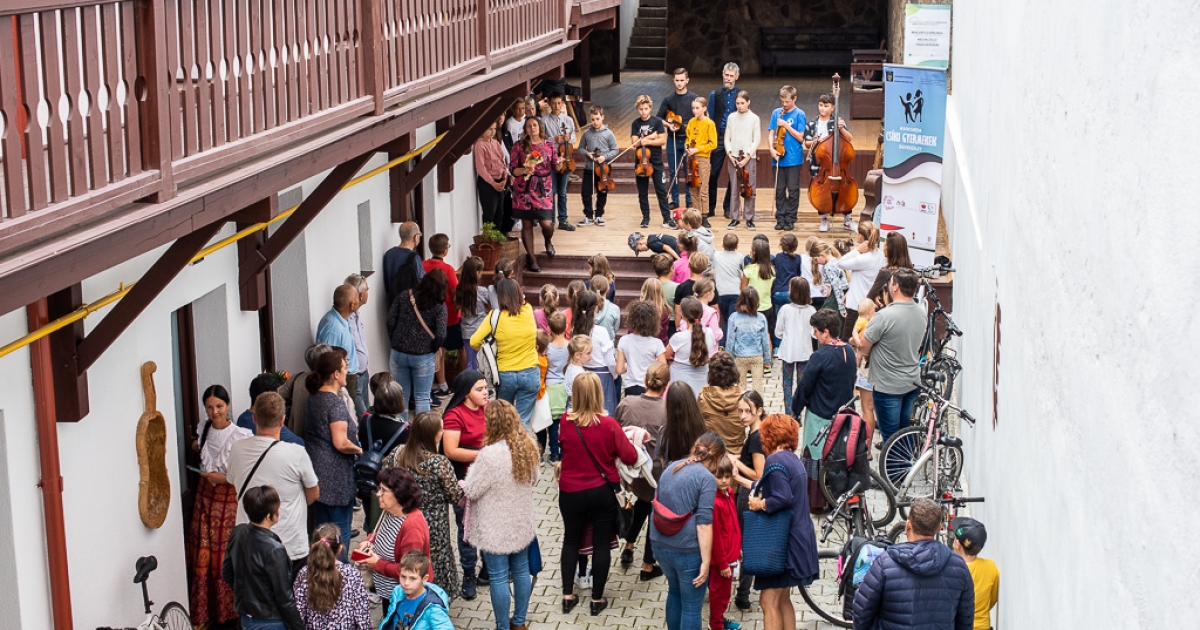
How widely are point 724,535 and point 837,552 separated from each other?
4.87 ft

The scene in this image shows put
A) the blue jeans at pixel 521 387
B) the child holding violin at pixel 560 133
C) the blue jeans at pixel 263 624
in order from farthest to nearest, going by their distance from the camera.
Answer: the child holding violin at pixel 560 133
the blue jeans at pixel 521 387
the blue jeans at pixel 263 624

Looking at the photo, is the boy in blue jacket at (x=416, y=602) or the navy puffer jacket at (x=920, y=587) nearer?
the navy puffer jacket at (x=920, y=587)

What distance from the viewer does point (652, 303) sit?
11.7 m

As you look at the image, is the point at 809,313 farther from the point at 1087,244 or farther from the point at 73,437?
the point at 1087,244

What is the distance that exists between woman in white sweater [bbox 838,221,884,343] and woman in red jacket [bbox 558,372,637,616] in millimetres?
4598

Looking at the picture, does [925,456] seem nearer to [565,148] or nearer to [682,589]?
[682,589]

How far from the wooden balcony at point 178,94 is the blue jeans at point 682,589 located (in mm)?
3370

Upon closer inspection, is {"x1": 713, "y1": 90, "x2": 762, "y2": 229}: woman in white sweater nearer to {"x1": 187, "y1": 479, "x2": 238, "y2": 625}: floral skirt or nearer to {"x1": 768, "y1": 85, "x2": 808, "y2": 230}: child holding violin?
{"x1": 768, "y1": 85, "x2": 808, "y2": 230}: child holding violin

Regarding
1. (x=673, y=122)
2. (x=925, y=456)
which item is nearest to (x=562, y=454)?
(x=925, y=456)

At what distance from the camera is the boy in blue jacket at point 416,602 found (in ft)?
22.3

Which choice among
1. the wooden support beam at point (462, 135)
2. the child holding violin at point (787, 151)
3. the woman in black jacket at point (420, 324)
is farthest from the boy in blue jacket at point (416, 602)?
the child holding violin at point (787, 151)

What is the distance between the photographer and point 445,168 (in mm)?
15164

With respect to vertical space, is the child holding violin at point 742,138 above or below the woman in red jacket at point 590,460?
above

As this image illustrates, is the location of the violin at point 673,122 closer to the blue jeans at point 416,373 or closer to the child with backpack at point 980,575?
the blue jeans at point 416,373
